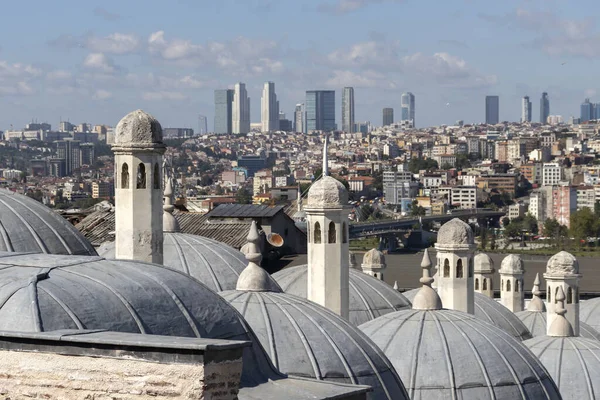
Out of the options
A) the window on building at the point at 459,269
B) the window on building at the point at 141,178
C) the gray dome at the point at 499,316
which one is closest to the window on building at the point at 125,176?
the window on building at the point at 141,178

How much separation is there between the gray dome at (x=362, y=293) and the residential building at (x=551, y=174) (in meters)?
177

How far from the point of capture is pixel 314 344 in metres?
13.3

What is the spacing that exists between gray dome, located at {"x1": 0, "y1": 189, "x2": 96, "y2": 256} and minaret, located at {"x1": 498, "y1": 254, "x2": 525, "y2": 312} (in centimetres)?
1796

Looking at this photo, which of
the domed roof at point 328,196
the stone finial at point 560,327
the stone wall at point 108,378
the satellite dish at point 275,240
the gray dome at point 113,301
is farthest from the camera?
the satellite dish at point 275,240

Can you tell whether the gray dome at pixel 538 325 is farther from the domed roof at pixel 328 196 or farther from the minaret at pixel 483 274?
the domed roof at pixel 328 196

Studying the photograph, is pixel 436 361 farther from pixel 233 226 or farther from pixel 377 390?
pixel 233 226

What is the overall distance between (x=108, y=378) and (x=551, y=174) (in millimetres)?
192804

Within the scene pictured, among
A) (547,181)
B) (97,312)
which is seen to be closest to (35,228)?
(97,312)

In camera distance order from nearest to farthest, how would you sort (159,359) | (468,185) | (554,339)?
(159,359) → (554,339) → (468,185)

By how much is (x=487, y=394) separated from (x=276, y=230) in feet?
70.6

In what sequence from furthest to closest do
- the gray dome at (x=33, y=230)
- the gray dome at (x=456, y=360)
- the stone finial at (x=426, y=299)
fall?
the stone finial at (x=426, y=299), the gray dome at (x=456, y=360), the gray dome at (x=33, y=230)

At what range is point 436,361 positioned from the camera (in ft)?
55.0

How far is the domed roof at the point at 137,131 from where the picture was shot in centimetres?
1410

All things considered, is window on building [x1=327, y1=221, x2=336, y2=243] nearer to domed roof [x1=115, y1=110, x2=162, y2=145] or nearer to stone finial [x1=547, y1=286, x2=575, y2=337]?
domed roof [x1=115, y1=110, x2=162, y2=145]
